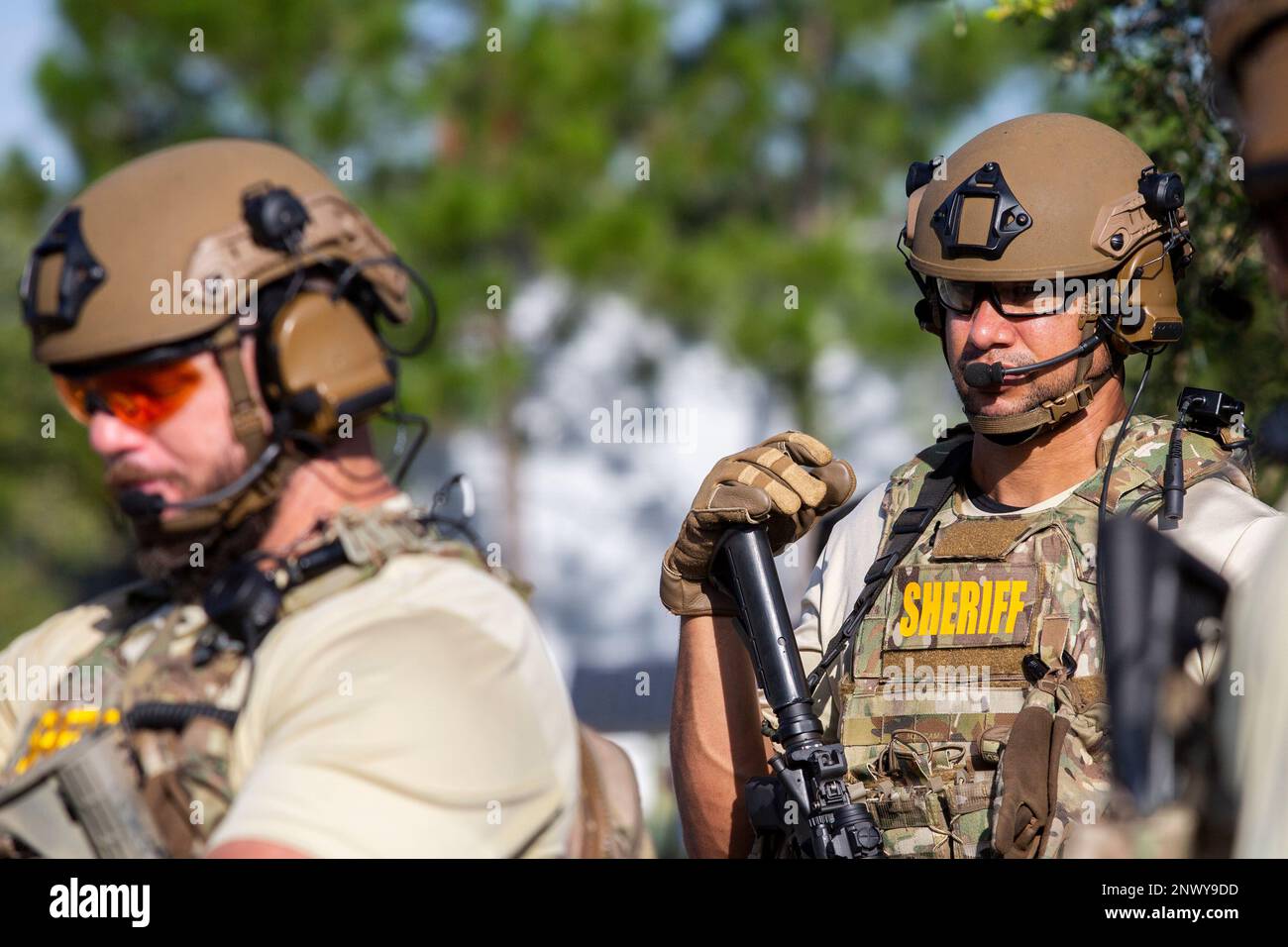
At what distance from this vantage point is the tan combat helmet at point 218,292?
2693 mm

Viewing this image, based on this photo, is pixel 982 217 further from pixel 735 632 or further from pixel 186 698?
pixel 186 698

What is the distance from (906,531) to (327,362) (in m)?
1.65

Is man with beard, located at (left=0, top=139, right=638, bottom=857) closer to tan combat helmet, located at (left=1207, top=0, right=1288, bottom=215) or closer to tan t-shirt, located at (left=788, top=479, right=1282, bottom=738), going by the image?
tan t-shirt, located at (left=788, top=479, right=1282, bottom=738)

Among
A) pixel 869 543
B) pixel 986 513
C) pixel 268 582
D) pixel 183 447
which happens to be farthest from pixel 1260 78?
pixel 869 543

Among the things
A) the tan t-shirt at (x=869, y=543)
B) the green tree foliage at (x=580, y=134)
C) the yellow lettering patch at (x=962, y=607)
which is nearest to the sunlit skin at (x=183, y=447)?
the tan t-shirt at (x=869, y=543)

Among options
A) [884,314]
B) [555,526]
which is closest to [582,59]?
[884,314]

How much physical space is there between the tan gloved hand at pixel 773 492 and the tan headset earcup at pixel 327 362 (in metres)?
A: 0.93

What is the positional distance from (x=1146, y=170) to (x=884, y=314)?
820cm

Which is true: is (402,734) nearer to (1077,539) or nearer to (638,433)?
(1077,539)

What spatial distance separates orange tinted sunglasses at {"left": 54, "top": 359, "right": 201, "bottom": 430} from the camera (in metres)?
2.71

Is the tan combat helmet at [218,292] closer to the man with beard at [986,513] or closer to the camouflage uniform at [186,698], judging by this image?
the camouflage uniform at [186,698]

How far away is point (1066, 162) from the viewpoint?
388cm

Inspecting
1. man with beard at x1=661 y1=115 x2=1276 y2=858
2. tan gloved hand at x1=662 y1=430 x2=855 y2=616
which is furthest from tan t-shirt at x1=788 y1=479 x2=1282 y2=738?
tan gloved hand at x1=662 y1=430 x2=855 y2=616

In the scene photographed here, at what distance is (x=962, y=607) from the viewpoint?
3.71 metres
